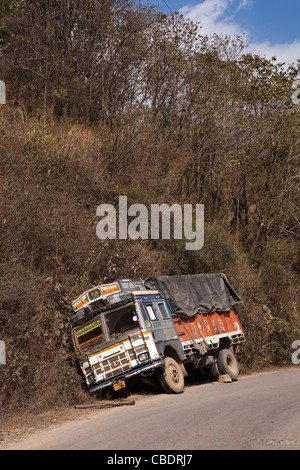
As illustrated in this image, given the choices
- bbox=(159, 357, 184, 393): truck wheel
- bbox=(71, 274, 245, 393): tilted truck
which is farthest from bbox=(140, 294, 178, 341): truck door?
bbox=(159, 357, 184, 393): truck wheel

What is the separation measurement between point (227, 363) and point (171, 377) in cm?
381

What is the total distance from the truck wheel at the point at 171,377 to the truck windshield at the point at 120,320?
55.6 inches

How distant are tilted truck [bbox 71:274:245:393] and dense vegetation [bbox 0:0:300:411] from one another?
2.65ft

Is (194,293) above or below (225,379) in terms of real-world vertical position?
above

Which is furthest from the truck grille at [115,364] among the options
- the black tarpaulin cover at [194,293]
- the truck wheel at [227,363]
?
the truck wheel at [227,363]

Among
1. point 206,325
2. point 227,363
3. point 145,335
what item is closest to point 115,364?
point 145,335

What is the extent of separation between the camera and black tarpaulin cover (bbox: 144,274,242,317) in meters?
16.4

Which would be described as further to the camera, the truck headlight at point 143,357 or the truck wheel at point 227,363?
the truck wheel at point 227,363

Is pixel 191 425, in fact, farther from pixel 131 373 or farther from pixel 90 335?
pixel 90 335

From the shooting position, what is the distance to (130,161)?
26281 millimetres

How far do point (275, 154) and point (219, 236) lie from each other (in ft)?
28.6

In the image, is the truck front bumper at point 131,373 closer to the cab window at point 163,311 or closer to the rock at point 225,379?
the cab window at point 163,311

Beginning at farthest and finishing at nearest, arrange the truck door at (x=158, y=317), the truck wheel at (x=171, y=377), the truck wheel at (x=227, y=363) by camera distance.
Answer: the truck wheel at (x=227, y=363), the truck door at (x=158, y=317), the truck wheel at (x=171, y=377)

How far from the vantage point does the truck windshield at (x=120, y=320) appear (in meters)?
14.1
